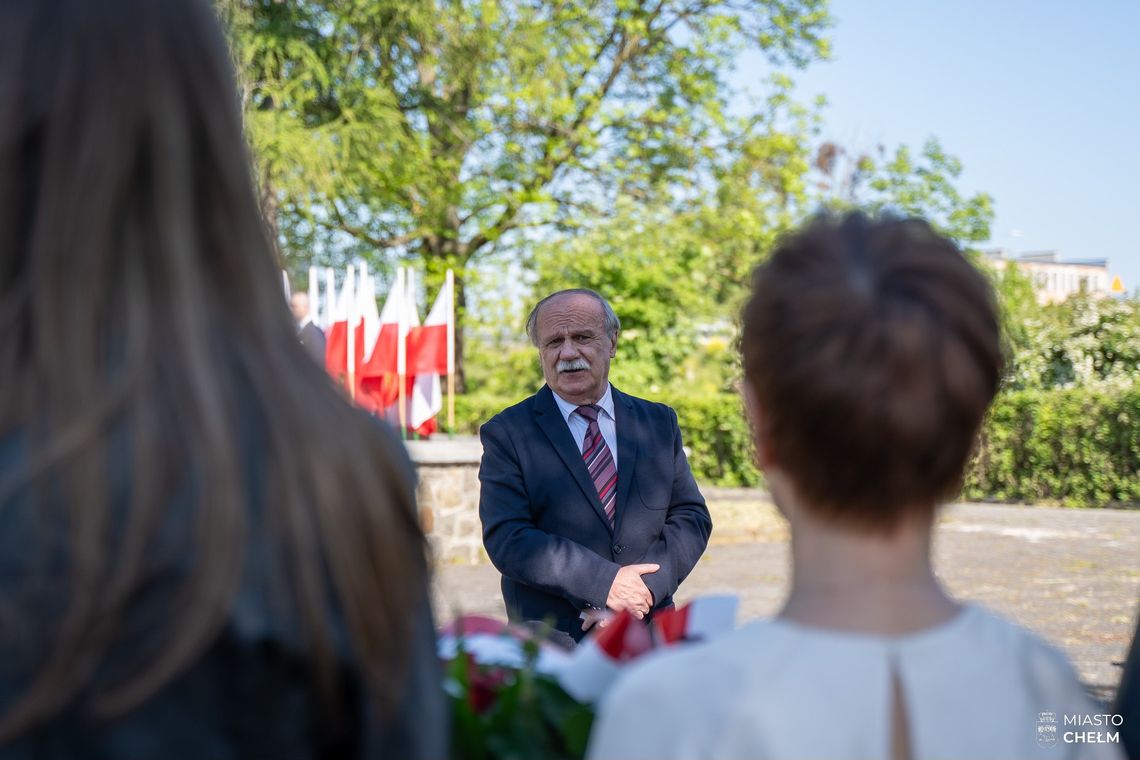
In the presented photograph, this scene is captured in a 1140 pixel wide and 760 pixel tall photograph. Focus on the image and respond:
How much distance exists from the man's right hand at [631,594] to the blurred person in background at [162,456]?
2.71 meters

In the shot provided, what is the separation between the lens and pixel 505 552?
3.89m

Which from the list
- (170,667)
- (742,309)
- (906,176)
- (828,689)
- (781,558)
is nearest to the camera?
(170,667)

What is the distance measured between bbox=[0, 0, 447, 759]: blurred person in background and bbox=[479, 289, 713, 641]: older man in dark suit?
2741 millimetres

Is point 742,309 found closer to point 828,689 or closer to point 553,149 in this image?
point 828,689

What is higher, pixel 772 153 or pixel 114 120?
pixel 772 153

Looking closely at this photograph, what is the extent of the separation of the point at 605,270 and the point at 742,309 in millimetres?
21181

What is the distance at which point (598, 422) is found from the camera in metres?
4.32

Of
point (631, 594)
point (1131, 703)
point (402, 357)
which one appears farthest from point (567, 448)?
point (402, 357)

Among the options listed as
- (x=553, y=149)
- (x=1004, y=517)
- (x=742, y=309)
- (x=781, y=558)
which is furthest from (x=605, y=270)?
(x=742, y=309)

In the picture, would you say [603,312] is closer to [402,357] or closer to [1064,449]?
[402,357]

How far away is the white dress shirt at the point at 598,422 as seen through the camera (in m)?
4.27

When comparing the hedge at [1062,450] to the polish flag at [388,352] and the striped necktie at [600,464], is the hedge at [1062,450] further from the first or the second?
the striped necktie at [600,464]

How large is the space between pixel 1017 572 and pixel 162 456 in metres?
11.2

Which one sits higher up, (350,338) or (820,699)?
(350,338)
